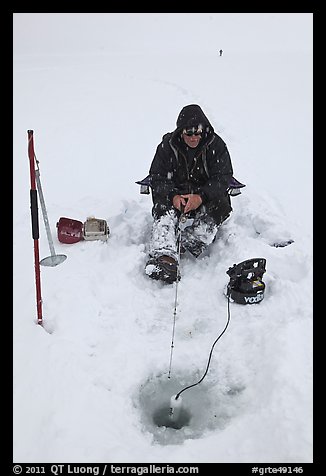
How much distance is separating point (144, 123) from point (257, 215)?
5.99m

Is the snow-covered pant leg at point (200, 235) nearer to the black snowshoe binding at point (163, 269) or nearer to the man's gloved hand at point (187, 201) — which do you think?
the man's gloved hand at point (187, 201)

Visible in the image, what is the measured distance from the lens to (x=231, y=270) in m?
3.86

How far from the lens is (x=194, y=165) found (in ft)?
14.7

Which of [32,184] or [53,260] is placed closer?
[32,184]

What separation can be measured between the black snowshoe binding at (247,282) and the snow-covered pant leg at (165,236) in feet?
2.02

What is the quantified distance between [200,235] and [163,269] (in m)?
0.60

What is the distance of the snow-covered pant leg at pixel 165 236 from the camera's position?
4.07 m

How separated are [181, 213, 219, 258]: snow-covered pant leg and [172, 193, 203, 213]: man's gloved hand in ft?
0.65

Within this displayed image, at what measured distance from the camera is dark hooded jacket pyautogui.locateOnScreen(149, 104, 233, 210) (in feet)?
14.2

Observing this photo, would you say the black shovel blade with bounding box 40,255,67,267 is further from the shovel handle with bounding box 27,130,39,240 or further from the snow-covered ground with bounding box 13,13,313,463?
the shovel handle with bounding box 27,130,39,240

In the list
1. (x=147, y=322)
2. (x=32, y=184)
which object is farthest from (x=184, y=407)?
(x=32, y=184)

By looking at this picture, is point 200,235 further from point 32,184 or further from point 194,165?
point 32,184
